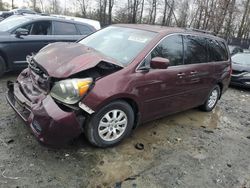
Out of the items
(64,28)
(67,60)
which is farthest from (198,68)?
(64,28)

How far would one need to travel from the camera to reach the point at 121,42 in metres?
3.94

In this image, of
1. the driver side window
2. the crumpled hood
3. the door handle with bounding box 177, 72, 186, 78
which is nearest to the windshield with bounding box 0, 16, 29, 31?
the driver side window

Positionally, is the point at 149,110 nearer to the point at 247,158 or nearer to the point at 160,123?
the point at 160,123

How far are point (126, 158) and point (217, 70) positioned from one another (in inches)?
116

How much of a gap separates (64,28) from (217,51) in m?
4.21

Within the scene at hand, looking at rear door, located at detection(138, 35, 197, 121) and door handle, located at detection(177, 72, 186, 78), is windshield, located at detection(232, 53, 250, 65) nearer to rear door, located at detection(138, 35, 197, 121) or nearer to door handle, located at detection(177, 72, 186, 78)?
rear door, located at detection(138, 35, 197, 121)

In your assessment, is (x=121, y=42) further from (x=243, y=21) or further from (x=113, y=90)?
(x=243, y=21)

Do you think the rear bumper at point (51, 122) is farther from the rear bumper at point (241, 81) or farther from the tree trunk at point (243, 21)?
the tree trunk at point (243, 21)

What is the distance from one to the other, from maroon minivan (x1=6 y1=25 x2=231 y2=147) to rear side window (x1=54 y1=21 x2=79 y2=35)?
2872 mm

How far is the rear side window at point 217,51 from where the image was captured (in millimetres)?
5078

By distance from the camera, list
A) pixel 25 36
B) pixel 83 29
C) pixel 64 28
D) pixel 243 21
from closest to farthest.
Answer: pixel 25 36
pixel 64 28
pixel 83 29
pixel 243 21

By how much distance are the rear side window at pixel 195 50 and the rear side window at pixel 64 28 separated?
3962 millimetres

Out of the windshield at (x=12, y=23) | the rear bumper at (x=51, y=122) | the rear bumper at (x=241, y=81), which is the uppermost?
the windshield at (x=12, y=23)

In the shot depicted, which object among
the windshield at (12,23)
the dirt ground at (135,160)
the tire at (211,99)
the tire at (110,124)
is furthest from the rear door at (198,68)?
the windshield at (12,23)
